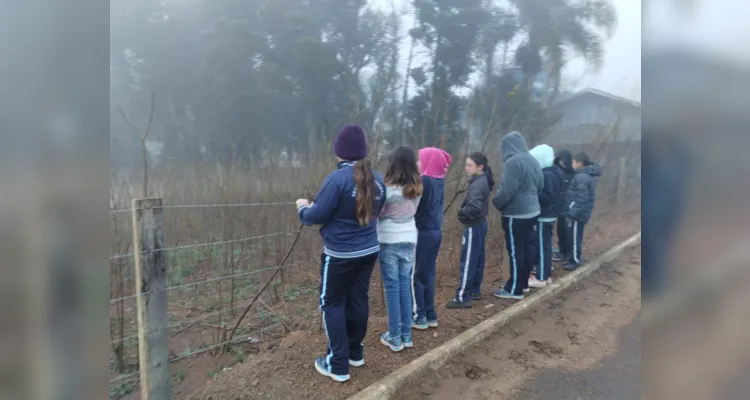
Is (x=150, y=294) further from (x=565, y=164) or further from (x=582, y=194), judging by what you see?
(x=582, y=194)

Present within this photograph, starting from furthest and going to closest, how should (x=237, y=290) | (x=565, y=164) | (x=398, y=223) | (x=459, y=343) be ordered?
(x=565, y=164) → (x=237, y=290) → (x=459, y=343) → (x=398, y=223)

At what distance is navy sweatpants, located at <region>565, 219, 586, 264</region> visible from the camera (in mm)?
6031

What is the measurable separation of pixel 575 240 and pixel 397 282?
3.95m

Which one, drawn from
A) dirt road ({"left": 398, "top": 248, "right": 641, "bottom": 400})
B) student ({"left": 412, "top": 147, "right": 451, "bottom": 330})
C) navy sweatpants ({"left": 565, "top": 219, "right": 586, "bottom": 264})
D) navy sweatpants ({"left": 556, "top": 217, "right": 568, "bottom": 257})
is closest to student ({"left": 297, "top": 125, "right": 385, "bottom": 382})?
dirt road ({"left": 398, "top": 248, "right": 641, "bottom": 400})

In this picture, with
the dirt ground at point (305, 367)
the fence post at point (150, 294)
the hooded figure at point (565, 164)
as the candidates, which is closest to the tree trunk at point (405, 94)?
the hooded figure at point (565, 164)

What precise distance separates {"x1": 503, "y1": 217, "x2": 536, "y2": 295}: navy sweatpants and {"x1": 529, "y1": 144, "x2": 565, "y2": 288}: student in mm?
429

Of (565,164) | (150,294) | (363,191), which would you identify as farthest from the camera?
(565,164)

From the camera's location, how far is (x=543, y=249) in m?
5.28

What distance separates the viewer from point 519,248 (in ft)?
15.2

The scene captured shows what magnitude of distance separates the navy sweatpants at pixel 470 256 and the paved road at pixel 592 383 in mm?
1265

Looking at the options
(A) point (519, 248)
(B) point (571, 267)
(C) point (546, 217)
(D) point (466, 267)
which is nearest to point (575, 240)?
(B) point (571, 267)

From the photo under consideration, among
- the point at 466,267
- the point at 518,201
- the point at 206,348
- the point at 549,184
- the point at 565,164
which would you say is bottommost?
the point at 206,348

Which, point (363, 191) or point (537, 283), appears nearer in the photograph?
point (363, 191)

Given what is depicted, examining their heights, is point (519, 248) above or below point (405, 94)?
below
